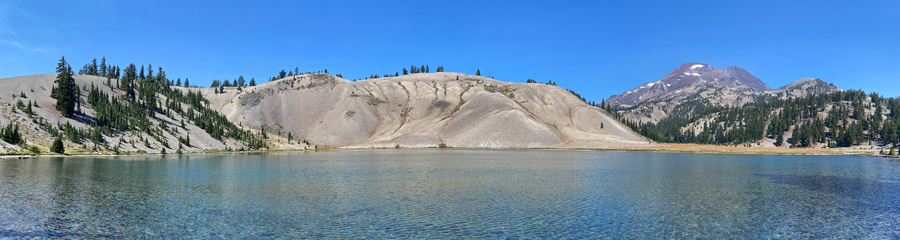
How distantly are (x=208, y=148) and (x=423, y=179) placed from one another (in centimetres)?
13344

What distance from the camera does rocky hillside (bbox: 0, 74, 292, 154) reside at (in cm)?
11962

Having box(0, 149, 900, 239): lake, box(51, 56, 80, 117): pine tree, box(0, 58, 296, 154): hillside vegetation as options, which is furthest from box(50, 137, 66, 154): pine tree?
box(0, 149, 900, 239): lake

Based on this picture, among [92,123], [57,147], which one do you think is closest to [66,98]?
[92,123]

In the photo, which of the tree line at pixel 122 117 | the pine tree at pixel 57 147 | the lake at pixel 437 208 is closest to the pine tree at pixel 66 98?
the tree line at pixel 122 117

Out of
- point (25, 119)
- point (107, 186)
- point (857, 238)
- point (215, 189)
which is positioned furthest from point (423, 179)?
point (25, 119)

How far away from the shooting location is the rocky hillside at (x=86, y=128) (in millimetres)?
119625

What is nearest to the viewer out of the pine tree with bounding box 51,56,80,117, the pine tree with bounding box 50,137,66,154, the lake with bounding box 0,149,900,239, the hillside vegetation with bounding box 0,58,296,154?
the lake with bounding box 0,149,900,239

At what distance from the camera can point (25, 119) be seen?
124 m

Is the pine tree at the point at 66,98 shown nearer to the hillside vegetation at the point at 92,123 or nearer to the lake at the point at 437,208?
the hillside vegetation at the point at 92,123

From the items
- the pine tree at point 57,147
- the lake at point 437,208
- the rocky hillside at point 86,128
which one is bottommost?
the lake at point 437,208

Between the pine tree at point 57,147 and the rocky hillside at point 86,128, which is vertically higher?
the rocky hillside at point 86,128

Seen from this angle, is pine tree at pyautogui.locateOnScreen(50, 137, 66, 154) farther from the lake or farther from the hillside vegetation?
the lake

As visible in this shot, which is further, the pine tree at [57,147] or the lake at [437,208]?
the pine tree at [57,147]

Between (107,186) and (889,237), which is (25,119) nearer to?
(107,186)
